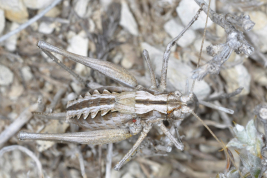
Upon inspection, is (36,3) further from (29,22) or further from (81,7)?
(81,7)

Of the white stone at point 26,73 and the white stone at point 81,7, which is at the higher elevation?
the white stone at point 81,7

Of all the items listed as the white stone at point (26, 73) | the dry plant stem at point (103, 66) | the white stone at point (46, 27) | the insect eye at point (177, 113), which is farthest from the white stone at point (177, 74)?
the white stone at point (26, 73)

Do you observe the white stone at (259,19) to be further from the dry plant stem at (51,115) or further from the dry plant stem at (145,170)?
the dry plant stem at (51,115)

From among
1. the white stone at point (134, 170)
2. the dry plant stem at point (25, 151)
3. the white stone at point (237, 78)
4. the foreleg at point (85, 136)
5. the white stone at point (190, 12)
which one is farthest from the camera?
the white stone at point (134, 170)

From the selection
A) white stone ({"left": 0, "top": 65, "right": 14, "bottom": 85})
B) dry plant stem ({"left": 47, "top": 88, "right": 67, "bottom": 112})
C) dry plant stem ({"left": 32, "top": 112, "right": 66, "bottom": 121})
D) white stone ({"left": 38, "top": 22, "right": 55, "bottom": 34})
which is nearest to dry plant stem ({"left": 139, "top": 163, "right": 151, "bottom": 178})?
dry plant stem ({"left": 32, "top": 112, "right": 66, "bottom": 121})

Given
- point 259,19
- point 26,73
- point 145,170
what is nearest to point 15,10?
point 26,73

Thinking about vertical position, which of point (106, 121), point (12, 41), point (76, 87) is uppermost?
point (12, 41)
